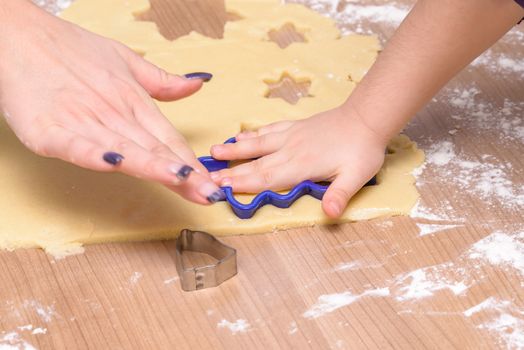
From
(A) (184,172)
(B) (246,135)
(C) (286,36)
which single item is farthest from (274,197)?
(C) (286,36)

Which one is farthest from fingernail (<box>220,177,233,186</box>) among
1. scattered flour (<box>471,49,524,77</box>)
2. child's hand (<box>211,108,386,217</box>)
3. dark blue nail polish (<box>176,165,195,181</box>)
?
scattered flour (<box>471,49,524,77</box>)

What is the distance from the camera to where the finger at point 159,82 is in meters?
1.13

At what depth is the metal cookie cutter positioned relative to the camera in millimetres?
1040

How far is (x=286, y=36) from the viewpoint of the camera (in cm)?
150

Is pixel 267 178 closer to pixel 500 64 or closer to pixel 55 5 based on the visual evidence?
pixel 500 64

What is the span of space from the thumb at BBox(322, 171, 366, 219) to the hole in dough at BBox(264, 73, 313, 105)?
0.26m

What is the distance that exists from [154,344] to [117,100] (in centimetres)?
31

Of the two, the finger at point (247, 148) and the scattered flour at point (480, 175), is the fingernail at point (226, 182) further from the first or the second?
the scattered flour at point (480, 175)

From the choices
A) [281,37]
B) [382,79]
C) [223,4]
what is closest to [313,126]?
[382,79]

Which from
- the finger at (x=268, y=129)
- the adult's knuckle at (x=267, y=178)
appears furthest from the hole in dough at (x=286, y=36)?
the adult's knuckle at (x=267, y=178)

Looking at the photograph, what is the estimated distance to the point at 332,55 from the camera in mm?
1429

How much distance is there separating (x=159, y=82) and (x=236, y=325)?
344 mm

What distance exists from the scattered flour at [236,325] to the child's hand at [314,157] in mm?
206

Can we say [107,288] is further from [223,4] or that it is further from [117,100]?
[223,4]
